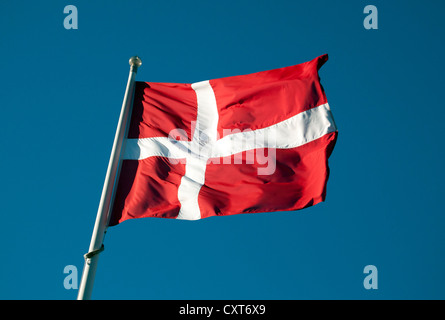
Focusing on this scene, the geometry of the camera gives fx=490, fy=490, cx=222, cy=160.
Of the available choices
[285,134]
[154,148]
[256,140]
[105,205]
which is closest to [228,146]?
[256,140]

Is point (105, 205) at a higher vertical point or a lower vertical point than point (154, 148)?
lower

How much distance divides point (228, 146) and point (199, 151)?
488 millimetres

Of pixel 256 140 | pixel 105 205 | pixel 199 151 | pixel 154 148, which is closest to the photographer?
pixel 105 205

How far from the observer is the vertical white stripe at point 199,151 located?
7328 mm

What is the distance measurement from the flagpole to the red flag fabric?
341mm

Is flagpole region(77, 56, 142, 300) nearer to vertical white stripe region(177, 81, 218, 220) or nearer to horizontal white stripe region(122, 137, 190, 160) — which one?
horizontal white stripe region(122, 137, 190, 160)

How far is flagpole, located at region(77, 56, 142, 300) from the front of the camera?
6000mm

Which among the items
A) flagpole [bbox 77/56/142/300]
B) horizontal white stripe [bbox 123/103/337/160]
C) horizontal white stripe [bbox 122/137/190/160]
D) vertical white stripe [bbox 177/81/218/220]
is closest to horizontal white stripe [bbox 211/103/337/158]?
horizontal white stripe [bbox 123/103/337/160]

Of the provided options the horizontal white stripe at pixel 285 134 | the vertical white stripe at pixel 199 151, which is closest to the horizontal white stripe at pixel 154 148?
the vertical white stripe at pixel 199 151

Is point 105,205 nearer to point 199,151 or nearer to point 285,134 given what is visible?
point 199,151

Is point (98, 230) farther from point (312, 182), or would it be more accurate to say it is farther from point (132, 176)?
point (312, 182)

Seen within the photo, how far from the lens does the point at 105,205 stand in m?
6.71

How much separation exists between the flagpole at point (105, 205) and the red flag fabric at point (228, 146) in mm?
341
